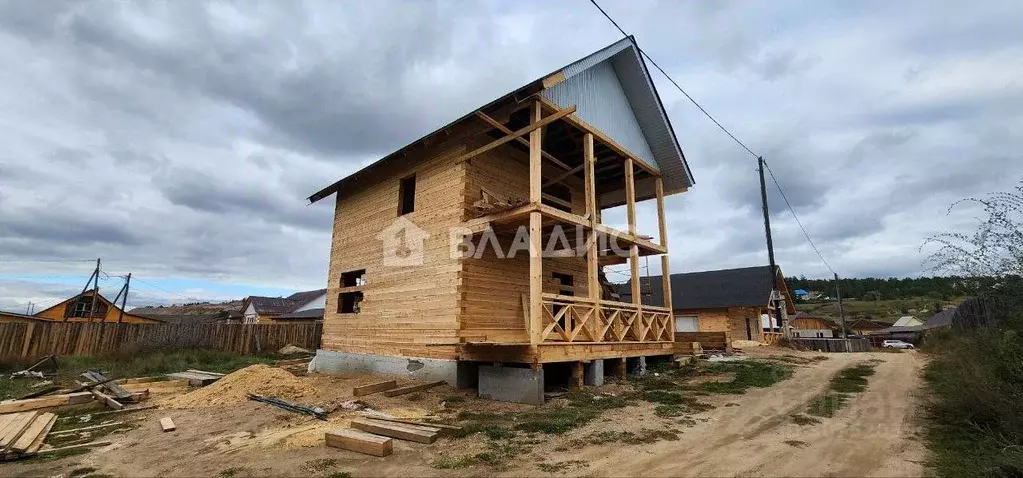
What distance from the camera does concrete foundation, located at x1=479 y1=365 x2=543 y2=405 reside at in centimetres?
894

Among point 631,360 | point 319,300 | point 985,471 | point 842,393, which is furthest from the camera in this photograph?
point 319,300

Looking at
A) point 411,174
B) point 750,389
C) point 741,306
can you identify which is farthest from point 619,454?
point 741,306

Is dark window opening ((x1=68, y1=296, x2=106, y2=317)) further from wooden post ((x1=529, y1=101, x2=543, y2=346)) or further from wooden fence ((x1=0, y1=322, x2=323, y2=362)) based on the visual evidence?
wooden post ((x1=529, y1=101, x2=543, y2=346))

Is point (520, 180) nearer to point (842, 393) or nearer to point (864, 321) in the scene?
point (842, 393)

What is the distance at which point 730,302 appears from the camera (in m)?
Answer: 27.9

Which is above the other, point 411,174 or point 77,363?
point 411,174

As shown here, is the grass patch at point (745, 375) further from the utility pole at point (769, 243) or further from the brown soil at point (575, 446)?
the utility pole at point (769, 243)

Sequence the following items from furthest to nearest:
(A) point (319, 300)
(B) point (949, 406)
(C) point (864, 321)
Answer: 1. (C) point (864, 321)
2. (A) point (319, 300)
3. (B) point (949, 406)

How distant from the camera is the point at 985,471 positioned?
457cm

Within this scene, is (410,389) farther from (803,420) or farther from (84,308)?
(84,308)

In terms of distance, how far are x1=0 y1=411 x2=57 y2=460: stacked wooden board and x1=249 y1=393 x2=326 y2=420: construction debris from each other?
308 centimetres

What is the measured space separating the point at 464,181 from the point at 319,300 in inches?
1482

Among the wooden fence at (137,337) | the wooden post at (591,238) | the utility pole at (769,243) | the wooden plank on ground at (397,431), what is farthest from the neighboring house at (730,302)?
the wooden plank on ground at (397,431)

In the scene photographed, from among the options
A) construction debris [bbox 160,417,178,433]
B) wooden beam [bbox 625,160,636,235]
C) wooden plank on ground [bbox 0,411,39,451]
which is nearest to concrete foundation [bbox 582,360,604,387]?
wooden beam [bbox 625,160,636,235]
